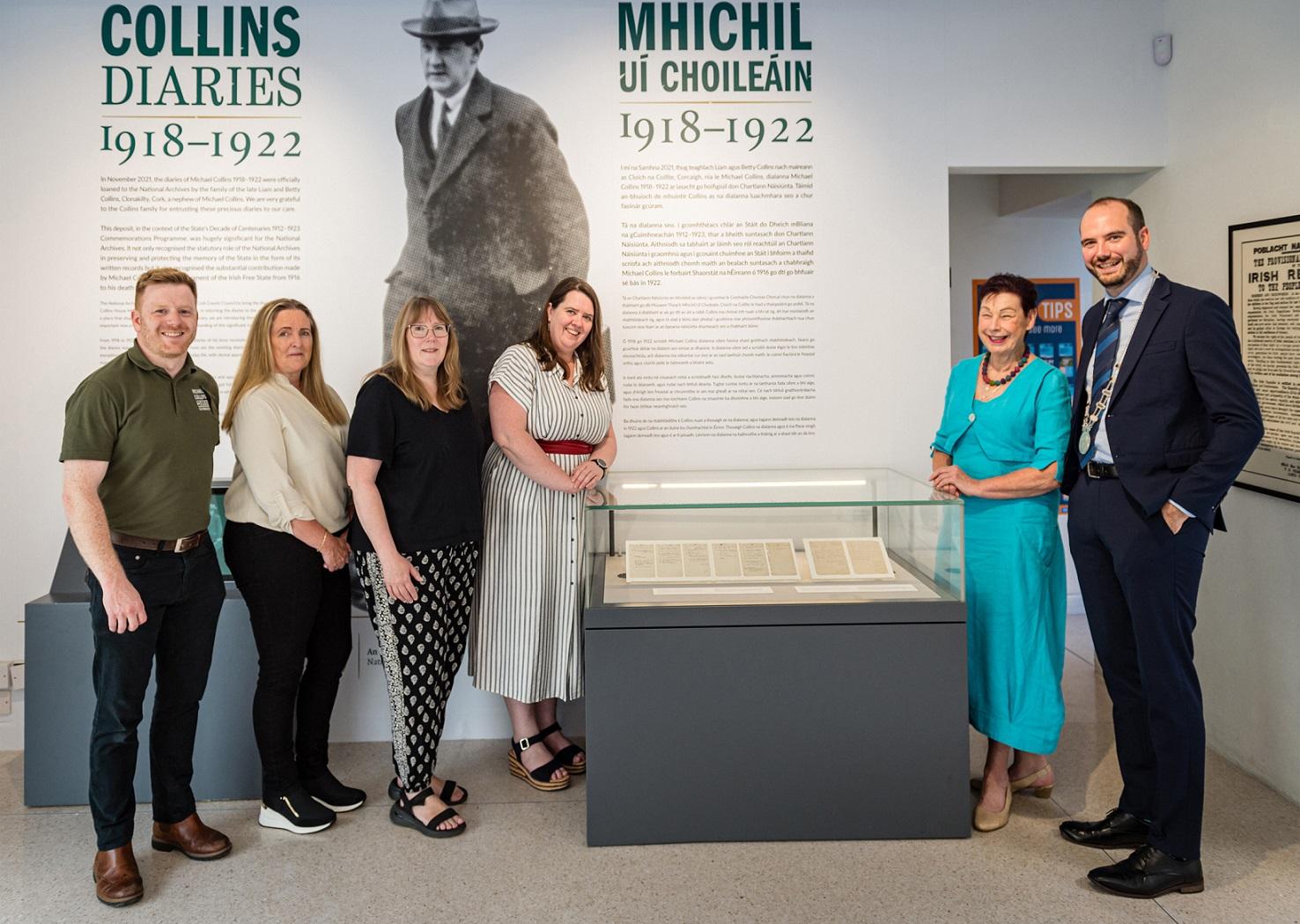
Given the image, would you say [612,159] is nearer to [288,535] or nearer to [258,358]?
[258,358]

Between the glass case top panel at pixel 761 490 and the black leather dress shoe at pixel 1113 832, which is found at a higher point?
the glass case top panel at pixel 761 490

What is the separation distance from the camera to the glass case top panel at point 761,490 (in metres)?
2.97

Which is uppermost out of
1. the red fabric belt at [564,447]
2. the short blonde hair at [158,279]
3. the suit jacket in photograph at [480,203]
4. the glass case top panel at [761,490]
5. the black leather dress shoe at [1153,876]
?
the suit jacket in photograph at [480,203]

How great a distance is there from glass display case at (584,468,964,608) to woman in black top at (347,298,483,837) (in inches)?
17.9

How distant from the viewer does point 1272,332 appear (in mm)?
3377

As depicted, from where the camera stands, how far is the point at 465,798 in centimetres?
343

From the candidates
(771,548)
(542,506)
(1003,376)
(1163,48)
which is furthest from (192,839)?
(1163,48)

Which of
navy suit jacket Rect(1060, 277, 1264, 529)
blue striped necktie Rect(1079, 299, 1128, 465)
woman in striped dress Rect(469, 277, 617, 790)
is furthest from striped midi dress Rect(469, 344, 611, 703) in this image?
navy suit jacket Rect(1060, 277, 1264, 529)

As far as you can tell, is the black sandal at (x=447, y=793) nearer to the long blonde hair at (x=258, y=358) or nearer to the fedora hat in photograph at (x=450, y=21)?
the long blonde hair at (x=258, y=358)

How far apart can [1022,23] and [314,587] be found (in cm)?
351

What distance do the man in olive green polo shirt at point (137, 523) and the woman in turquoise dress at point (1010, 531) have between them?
7.50 ft

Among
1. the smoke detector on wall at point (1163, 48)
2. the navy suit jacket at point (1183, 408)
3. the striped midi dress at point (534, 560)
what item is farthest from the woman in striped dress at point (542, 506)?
the smoke detector on wall at point (1163, 48)

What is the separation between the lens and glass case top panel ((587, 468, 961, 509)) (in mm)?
2969

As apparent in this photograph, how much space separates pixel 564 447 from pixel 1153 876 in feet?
7.10
